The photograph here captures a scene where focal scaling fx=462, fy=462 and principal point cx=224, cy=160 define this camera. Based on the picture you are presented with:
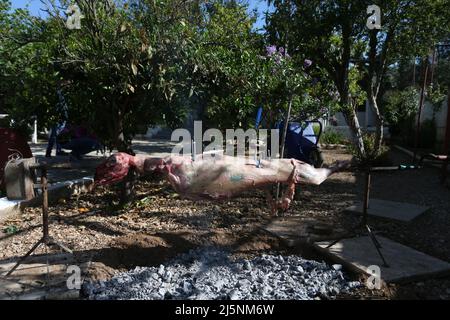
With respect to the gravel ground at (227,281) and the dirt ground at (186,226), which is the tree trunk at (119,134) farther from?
the gravel ground at (227,281)

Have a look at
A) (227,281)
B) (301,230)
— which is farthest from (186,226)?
(227,281)

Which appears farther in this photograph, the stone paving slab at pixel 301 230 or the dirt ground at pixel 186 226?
the stone paving slab at pixel 301 230

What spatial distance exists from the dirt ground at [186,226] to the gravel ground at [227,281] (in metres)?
0.20

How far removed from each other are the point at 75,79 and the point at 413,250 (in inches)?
160

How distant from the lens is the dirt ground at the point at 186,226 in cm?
421

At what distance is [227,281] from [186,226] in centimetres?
147

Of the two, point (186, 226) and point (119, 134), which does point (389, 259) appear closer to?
point (186, 226)

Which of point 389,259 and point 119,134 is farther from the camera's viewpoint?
point 119,134

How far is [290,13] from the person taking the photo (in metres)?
7.95

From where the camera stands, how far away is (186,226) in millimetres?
5137

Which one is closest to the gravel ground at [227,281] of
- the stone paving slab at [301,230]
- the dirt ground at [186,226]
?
the dirt ground at [186,226]

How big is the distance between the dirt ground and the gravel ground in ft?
0.65
